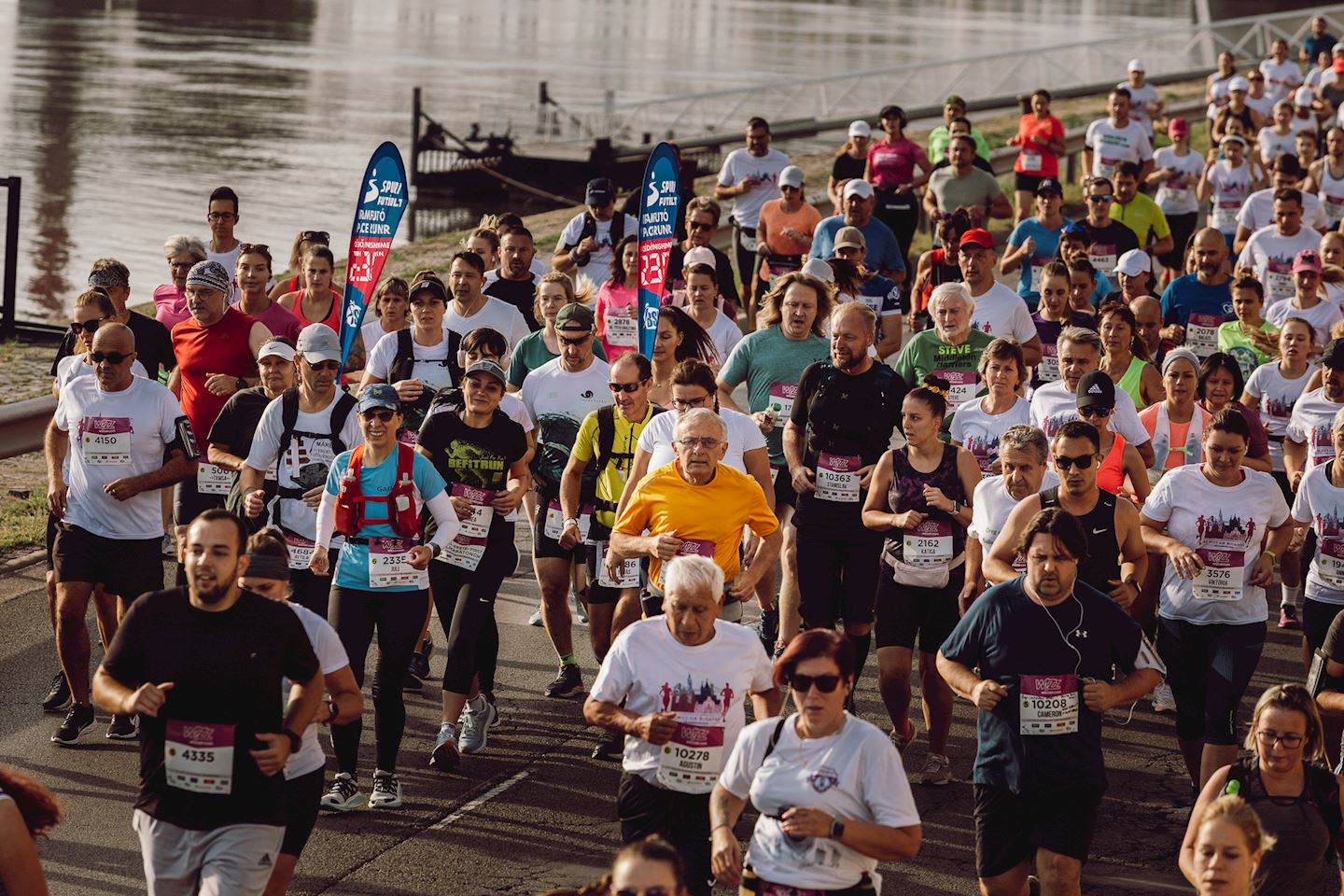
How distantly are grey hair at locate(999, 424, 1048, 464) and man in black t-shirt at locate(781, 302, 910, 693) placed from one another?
1.18 metres

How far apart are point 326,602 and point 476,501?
0.85 meters

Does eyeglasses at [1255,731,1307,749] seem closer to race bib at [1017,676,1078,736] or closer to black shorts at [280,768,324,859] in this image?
race bib at [1017,676,1078,736]

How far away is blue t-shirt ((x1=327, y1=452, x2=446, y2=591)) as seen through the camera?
28.3 ft

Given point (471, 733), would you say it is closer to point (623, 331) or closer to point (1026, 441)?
point (1026, 441)

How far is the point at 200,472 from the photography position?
33.0ft

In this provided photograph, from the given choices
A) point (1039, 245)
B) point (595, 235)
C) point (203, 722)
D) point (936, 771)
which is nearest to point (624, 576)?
point (936, 771)


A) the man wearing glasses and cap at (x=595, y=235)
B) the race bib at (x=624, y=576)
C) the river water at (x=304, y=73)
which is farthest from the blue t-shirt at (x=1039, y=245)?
the river water at (x=304, y=73)

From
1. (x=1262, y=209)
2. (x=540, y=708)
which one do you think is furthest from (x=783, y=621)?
(x=1262, y=209)

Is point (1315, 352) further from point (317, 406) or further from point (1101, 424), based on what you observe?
point (317, 406)

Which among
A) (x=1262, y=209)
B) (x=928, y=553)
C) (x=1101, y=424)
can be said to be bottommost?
(x=928, y=553)

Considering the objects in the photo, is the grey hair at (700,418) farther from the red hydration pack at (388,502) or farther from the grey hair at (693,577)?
the grey hair at (693,577)

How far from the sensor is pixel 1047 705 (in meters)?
7.00

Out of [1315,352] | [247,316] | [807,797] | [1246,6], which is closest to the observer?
[807,797]

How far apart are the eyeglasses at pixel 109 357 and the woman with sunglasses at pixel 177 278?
2.62m
